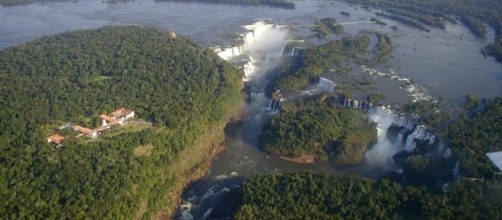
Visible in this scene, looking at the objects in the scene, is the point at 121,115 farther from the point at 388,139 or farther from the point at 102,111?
the point at 388,139

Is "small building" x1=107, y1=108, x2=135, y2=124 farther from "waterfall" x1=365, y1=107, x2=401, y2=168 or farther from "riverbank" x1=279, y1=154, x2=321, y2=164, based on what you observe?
"waterfall" x1=365, y1=107, x2=401, y2=168

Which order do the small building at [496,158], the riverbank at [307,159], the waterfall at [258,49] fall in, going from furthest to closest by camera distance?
the waterfall at [258,49] → the riverbank at [307,159] → the small building at [496,158]

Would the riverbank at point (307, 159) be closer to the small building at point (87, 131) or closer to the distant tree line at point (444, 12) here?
the small building at point (87, 131)

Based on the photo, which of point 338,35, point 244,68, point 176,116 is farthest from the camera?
point 338,35

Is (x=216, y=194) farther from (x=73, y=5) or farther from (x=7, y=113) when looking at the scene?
(x=73, y=5)

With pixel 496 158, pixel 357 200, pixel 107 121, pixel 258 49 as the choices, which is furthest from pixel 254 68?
pixel 357 200

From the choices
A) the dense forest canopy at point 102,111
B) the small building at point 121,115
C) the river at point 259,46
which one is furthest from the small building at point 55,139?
the river at point 259,46

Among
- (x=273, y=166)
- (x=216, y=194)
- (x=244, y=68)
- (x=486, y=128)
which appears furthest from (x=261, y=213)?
(x=244, y=68)
